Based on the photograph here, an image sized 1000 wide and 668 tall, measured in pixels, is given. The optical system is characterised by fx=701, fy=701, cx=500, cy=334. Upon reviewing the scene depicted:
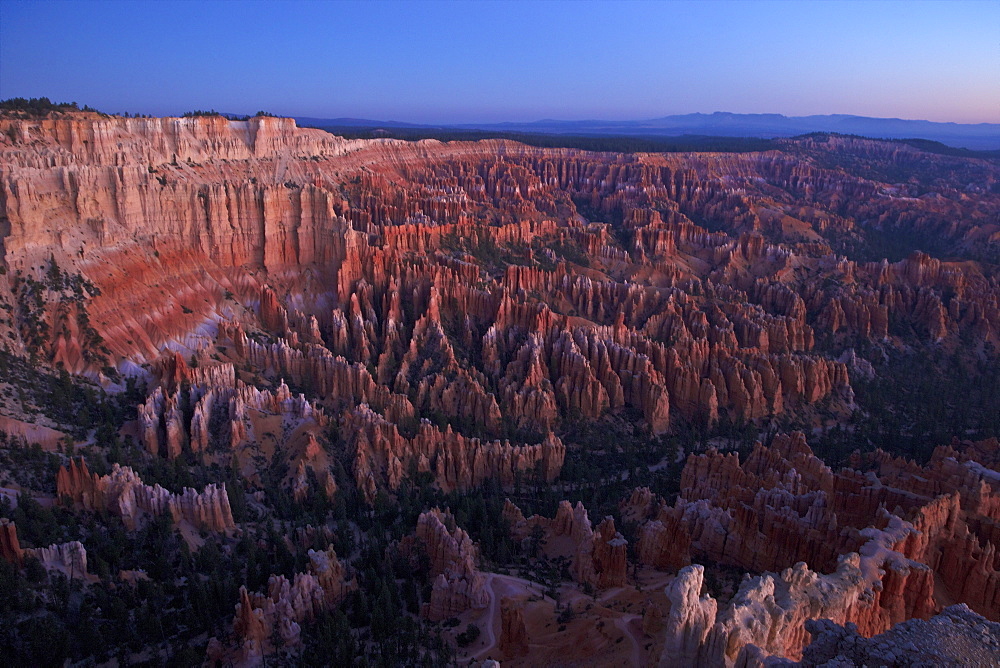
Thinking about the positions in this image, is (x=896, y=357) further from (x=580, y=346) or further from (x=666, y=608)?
(x=666, y=608)

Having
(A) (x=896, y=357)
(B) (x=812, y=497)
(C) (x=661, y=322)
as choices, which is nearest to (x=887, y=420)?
(A) (x=896, y=357)

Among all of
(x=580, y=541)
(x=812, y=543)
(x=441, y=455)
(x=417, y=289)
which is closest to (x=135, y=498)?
(x=441, y=455)

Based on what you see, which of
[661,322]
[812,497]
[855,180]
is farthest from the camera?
[855,180]

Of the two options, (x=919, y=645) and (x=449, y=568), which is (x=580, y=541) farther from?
(x=919, y=645)

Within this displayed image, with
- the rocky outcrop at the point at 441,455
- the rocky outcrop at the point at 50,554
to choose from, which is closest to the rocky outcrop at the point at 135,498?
the rocky outcrop at the point at 50,554

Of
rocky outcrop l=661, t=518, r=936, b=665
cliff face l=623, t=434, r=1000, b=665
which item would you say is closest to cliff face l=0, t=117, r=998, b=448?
cliff face l=623, t=434, r=1000, b=665

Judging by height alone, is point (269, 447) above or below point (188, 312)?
below
